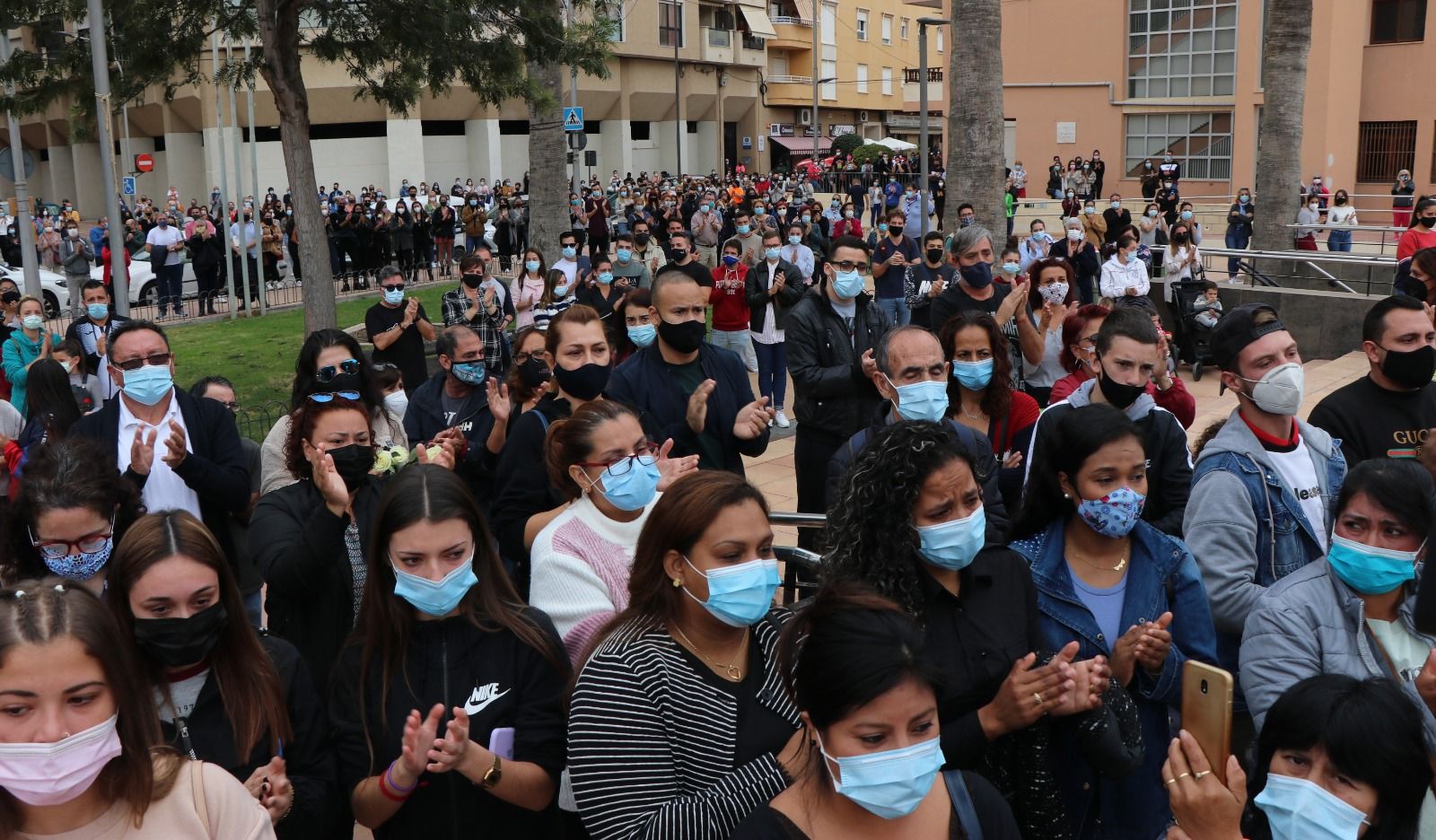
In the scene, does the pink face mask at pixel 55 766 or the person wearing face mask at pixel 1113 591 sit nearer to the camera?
the pink face mask at pixel 55 766

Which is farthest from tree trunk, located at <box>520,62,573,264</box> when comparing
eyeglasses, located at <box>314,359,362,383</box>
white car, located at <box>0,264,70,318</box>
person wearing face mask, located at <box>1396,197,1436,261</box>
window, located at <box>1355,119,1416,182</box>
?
window, located at <box>1355,119,1416,182</box>

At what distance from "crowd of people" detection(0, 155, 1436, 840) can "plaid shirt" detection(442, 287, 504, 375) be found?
4794 mm

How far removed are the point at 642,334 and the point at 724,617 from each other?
174 inches

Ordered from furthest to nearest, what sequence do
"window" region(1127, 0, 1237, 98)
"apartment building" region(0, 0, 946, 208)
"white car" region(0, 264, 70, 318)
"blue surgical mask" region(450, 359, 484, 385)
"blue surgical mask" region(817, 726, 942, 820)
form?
"apartment building" region(0, 0, 946, 208) → "window" region(1127, 0, 1237, 98) → "white car" region(0, 264, 70, 318) → "blue surgical mask" region(450, 359, 484, 385) → "blue surgical mask" region(817, 726, 942, 820)

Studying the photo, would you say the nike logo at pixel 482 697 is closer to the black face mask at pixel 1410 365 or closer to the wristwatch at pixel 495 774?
the wristwatch at pixel 495 774

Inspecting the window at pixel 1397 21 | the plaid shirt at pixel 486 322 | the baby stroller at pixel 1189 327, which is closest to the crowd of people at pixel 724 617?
the plaid shirt at pixel 486 322

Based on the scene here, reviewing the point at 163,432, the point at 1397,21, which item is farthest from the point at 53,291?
the point at 1397,21

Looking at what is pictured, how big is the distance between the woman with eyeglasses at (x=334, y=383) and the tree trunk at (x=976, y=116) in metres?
11.6

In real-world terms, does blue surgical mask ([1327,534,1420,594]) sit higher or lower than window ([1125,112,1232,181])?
lower

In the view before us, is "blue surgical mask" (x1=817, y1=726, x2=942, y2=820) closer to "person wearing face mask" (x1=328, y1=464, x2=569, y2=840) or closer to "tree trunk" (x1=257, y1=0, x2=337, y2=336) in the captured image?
"person wearing face mask" (x1=328, y1=464, x2=569, y2=840)

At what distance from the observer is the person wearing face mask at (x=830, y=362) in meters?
6.77

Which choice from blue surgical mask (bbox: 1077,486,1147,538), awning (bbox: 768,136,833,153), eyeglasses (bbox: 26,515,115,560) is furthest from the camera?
awning (bbox: 768,136,833,153)

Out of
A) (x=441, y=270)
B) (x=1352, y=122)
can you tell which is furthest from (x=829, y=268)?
(x=1352, y=122)

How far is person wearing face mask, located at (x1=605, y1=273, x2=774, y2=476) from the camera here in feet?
19.8
